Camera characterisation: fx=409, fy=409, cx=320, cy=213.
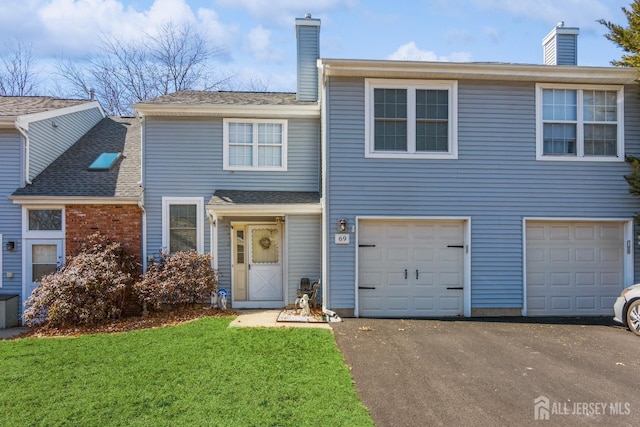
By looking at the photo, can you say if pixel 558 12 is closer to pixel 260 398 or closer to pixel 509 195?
pixel 509 195

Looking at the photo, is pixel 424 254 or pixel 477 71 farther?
pixel 424 254

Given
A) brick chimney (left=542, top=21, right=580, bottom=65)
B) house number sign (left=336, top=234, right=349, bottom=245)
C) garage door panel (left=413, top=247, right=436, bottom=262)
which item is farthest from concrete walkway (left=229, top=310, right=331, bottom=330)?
brick chimney (left=542, top=21, right=580, bottom=65)

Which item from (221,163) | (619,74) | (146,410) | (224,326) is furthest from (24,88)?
(619,74)

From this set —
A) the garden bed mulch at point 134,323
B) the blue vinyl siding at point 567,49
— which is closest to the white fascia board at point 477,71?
the blue vinyl siding at point 567,49

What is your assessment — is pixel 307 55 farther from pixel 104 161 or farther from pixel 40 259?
pixel 40 259

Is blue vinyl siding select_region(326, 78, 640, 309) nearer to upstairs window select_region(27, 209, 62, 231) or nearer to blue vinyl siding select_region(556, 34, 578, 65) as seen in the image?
blue vinyl siding select_region(556, 34, 578, 65)

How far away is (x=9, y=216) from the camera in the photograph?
1044 centimetres

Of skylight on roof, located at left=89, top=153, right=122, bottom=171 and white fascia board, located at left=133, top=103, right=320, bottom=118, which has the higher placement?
white fascia board, located at left=133, top=103, right=320, bottom=118

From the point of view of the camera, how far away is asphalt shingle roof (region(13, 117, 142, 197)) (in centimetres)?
1055

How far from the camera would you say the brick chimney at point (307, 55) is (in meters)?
11.9

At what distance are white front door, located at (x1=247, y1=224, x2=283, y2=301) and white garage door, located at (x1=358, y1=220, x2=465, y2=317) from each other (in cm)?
270

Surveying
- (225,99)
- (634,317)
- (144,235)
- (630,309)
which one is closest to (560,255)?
(630,309)

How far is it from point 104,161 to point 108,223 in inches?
94.9

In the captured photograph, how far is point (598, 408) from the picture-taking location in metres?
4.58
